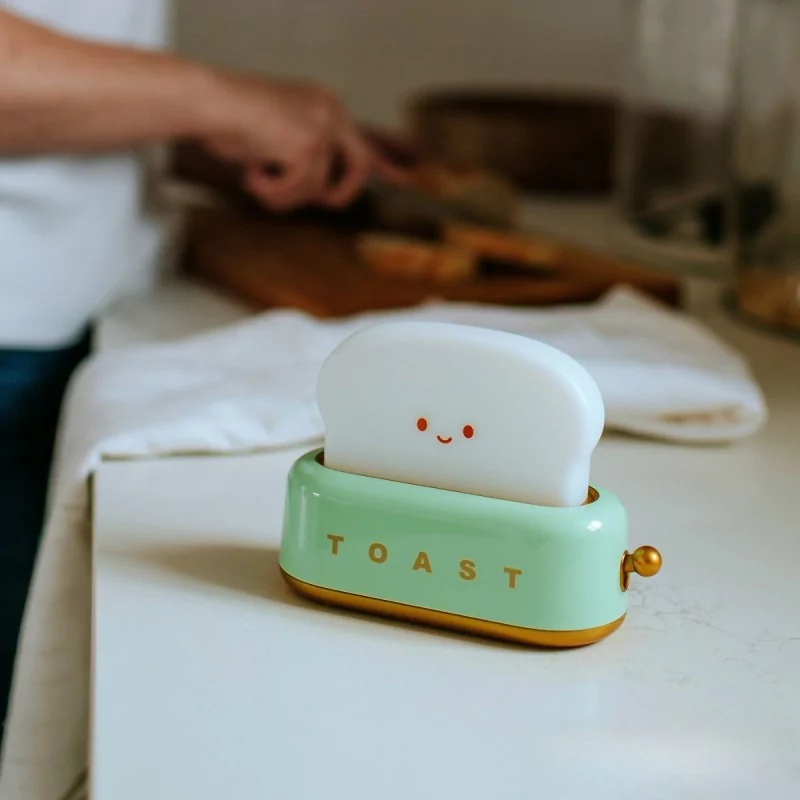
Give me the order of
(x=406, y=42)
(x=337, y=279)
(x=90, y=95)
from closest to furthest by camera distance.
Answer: (x=90, y=95)
(x=337, y=279)
(x=406, y=42)

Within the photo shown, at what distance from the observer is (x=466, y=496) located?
1.40 ft

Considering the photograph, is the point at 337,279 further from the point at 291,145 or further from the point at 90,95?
the point at 90,95

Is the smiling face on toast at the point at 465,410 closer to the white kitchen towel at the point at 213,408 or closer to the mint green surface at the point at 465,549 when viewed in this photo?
the mint green surface at the point at 465,549

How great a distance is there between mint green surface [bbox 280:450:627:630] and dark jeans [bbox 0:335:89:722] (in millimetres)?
366

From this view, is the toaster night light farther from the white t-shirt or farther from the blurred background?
the blurred background

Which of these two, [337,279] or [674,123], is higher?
[674,123]

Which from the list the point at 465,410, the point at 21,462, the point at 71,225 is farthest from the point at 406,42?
the point at 465,410

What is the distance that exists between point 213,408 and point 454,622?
9.1 inches

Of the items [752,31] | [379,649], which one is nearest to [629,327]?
[752,31]

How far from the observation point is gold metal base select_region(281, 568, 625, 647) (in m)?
0.42

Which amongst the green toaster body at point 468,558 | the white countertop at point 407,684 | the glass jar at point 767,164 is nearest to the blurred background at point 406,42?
the glass jar at point 767,164

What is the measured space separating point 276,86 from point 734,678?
0.72 metres

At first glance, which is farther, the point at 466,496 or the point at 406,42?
the point at 406,42

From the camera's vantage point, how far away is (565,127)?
4.87ft
